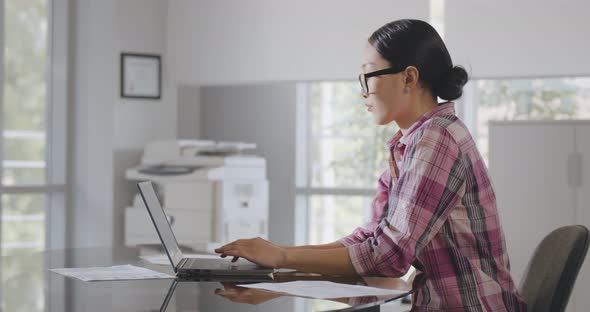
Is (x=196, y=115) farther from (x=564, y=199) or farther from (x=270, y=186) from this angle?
(x=564, y=199)

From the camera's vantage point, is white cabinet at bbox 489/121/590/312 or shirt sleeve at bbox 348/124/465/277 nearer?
shirt sleeve at bbox 348/124/465/277

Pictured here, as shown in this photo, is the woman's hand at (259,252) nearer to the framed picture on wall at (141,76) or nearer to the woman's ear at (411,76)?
the woman's ear at (411,76)

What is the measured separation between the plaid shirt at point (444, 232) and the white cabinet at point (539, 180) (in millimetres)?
2087

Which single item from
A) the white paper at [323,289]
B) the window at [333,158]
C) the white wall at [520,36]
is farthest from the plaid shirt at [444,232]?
the window at [333,158]

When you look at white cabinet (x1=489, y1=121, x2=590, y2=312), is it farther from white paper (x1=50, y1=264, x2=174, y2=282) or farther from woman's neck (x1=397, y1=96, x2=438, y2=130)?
white paper (x1=50, y1=264, x2=174, y2=282)

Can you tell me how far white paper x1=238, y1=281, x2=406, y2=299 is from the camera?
5.35 feet

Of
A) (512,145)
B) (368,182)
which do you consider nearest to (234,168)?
(368,182)

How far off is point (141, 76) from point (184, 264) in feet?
10.8

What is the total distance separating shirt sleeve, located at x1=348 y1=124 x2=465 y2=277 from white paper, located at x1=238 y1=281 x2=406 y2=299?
9cm

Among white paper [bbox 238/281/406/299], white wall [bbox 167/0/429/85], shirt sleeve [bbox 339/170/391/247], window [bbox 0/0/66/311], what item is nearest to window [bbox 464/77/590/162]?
white wall [bbox 167/0/429/85]

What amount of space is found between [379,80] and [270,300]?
64cm

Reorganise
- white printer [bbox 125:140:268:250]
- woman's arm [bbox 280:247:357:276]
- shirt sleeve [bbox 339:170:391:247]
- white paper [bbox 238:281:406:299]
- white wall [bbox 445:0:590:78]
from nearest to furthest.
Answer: white paper [bbox 238:281:406:299]
woman's arm [bbox 280:247:357:276]
shirt sleeve [bbox 339:170:391:247]
white wall [bbox 445:0:590:78]
white printer [bbox 125:140:268:250]

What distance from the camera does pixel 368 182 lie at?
5645mm

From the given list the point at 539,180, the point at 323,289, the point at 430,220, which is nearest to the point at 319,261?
the point at 323,289
